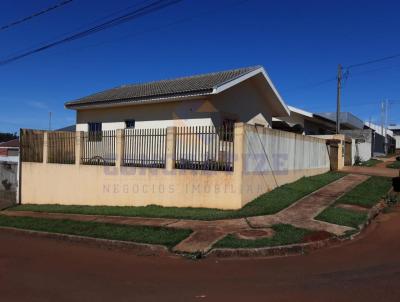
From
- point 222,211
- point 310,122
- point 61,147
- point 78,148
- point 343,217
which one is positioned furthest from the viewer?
point 310,122

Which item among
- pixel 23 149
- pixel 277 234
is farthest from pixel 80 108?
pixel 277 234

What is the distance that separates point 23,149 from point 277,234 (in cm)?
1218

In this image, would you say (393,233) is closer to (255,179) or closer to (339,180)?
(255,179)

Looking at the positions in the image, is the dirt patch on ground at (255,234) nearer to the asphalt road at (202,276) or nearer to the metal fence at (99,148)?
the asphalt road at (202,276)

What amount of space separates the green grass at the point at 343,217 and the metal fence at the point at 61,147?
30.9 ft

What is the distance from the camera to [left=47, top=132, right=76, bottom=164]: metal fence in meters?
15.1

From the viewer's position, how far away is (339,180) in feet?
50.5

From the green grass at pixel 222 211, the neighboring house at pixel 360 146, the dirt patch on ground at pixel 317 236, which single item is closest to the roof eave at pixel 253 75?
the green grass at pixel 222 211

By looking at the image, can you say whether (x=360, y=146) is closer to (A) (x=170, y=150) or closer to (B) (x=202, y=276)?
→ (A) (x=170, y=150)

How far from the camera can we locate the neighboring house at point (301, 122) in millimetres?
22969

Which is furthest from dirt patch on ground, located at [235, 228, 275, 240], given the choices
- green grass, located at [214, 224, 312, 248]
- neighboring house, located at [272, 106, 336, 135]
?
neighboring house, located at [272, 106, 336, 135]

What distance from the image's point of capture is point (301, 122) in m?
24.8

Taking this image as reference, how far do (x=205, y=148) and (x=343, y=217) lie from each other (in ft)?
13.1

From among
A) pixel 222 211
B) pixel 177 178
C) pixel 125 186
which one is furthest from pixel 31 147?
pixel 222 211
